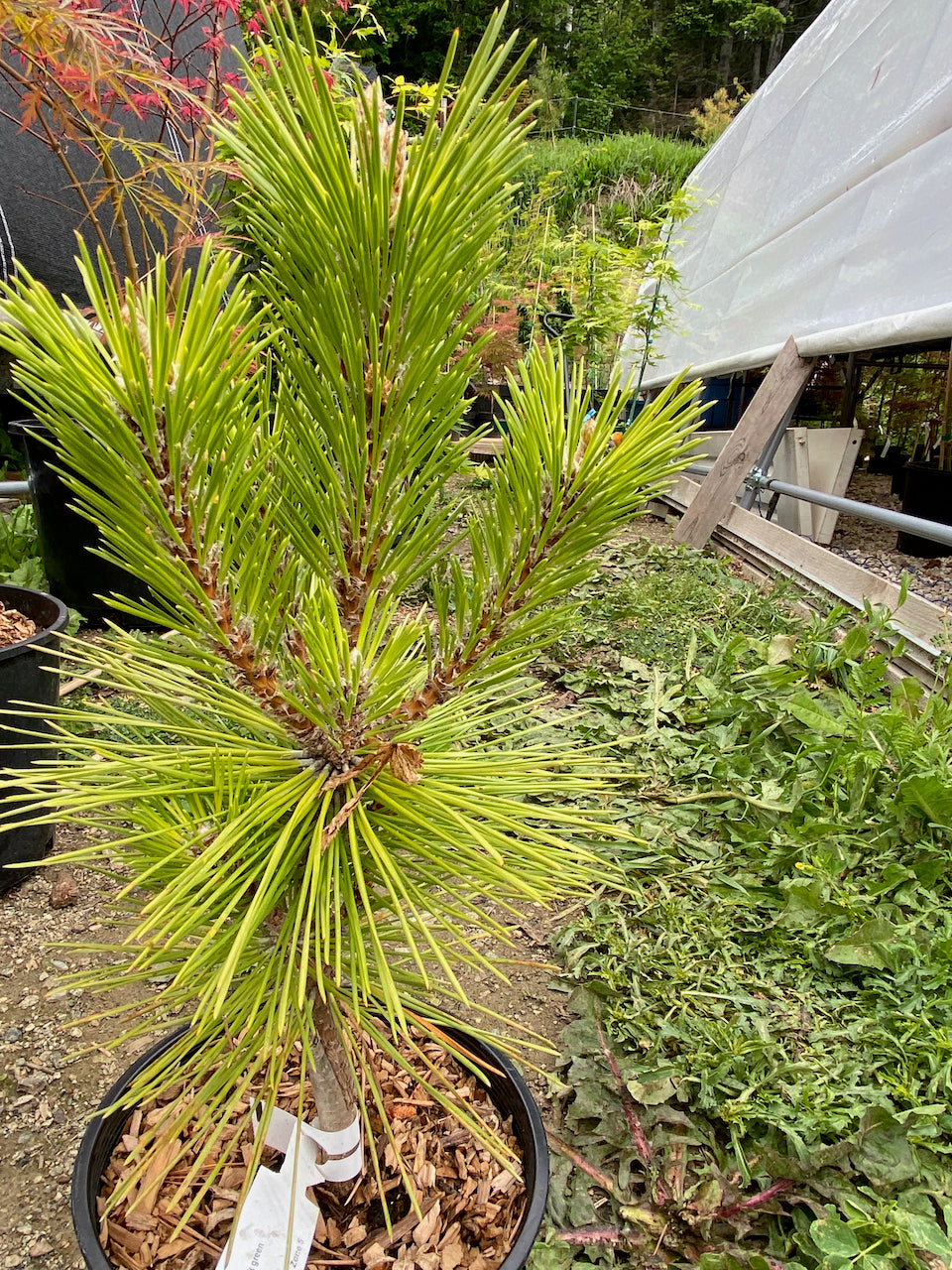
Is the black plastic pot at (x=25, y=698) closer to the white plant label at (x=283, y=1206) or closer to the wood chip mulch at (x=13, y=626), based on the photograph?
the wood chip mulch at (x=13, y=626)

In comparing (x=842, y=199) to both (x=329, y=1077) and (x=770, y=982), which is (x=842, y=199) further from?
(x=329, y=1077)

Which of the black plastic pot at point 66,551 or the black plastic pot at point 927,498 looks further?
the black plastic pot at point 927,498

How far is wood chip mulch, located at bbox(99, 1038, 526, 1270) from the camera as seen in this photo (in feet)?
2.37

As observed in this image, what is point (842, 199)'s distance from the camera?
332 cm

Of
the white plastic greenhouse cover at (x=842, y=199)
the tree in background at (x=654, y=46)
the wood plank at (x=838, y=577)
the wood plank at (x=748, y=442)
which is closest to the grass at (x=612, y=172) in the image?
the tree in background at (x=654, y=46)

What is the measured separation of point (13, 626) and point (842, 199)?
3577mm

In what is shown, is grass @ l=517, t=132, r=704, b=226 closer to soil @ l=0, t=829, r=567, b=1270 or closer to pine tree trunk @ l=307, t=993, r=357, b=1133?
soil @ l=0, t=829, r=567, b=1270

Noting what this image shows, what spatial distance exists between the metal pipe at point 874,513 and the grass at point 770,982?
278 millimetres

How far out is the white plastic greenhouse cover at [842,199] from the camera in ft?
8.70

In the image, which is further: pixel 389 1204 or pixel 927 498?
pixel 927 498

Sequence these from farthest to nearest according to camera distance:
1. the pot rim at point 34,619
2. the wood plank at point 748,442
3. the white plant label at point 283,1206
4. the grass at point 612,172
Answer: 1. the grass at point 612,172
2. the wood plank at point 748,442
3. the pot rim at point 34,619
4. the white plant label at point 283,1206

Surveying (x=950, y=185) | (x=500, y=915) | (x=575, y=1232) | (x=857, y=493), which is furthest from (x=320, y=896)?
(x=857, y=493)

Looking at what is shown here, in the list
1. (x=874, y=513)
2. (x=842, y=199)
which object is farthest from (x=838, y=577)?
(x=842, y=199)

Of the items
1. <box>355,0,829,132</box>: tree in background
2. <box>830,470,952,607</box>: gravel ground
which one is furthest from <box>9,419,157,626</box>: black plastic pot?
<box>355,0,829,132</box>: tree in background
